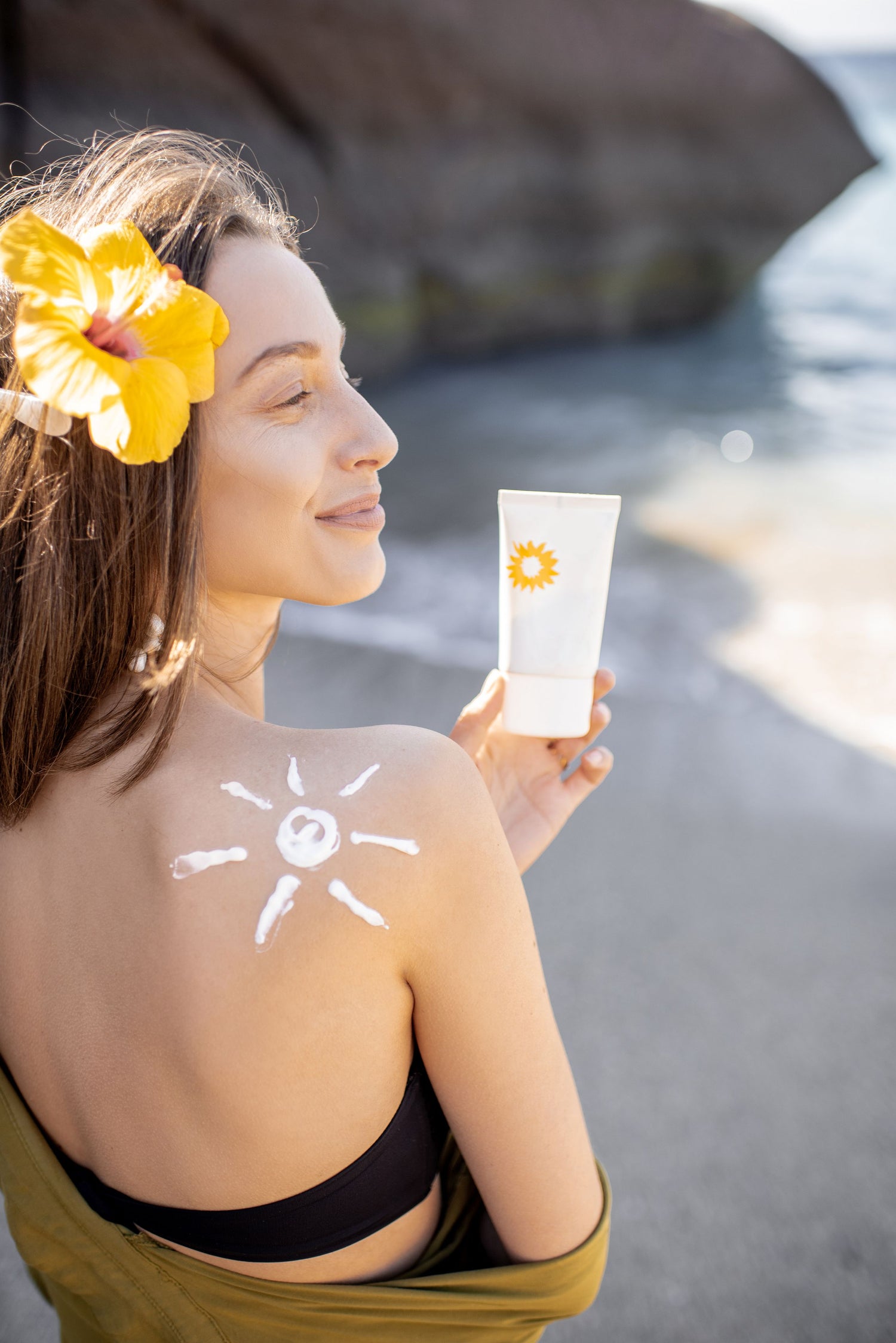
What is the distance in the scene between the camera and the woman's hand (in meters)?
1.14

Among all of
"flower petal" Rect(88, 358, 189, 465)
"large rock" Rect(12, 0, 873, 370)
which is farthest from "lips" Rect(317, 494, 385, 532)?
"large rock" Rect(12, 0, 873, 370)

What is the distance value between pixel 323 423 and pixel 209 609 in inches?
7.9

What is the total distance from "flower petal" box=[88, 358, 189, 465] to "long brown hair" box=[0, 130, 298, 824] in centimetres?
7

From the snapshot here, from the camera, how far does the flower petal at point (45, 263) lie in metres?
0.69

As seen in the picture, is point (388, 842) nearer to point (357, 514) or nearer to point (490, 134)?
point (357, 514)

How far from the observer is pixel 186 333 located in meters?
0.76

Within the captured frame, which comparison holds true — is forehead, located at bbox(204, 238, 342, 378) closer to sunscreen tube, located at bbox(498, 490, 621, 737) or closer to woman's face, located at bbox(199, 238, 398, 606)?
woman's face, located at bbox(199, 238, 398, 606)

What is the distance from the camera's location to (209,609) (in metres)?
0.95

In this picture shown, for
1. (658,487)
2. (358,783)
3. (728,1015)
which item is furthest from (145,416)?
(658,487)

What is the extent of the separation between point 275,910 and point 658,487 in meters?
4.36

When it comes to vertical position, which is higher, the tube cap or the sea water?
the tube cap

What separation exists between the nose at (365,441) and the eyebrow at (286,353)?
55 millimetres

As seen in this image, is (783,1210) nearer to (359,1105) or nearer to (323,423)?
(359,1105)

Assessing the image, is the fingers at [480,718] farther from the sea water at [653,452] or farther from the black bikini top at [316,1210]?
the sea water at [653,452]
